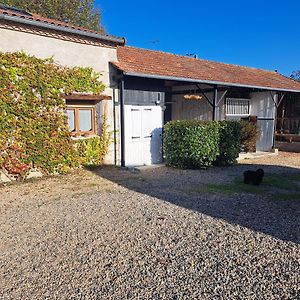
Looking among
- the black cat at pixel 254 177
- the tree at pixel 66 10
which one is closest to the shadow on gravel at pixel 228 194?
the black cat at pixel 254 177

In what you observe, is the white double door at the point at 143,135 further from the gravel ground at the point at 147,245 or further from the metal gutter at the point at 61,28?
the gravel ground at the point at 147,245

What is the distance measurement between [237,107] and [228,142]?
492 cm

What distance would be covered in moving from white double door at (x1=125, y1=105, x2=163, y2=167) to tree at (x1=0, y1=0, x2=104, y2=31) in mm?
16590

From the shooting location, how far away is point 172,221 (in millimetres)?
4441

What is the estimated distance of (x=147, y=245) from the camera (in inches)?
141

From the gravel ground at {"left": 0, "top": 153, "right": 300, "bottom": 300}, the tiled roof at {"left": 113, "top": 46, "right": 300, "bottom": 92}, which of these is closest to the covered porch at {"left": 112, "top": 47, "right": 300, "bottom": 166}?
the tiled roof at {"left": 113, "top": 46, "right": 300, "bottom": 92}

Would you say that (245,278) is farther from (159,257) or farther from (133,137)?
(133,137)

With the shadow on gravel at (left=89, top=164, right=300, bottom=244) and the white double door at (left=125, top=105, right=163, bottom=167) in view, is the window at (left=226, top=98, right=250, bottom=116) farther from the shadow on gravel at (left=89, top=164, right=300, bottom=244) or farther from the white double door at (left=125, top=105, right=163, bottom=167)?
the white double door at (left=125, top=105, right=163, bottom=167)

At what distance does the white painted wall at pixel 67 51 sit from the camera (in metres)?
6.98

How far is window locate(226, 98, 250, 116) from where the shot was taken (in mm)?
13570

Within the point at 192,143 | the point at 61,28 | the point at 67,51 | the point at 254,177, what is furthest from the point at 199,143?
the point at 61,28

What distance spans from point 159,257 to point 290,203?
Result: 355 cm

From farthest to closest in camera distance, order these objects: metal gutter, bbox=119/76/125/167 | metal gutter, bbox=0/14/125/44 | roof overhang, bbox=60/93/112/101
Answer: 1. metal gutter, bbox=119/76/125/167
2. roof overhang, bbox=60/93/112/101
3. metal gutter, bbox=0/14/125/44

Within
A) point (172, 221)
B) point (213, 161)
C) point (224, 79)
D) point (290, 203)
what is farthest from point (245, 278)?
point (224, 79)
